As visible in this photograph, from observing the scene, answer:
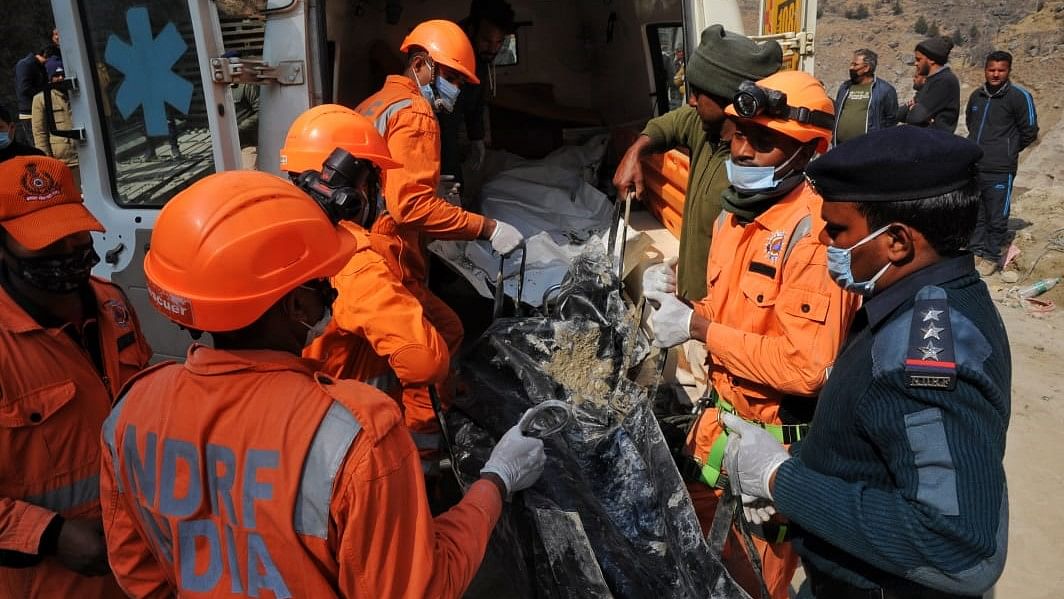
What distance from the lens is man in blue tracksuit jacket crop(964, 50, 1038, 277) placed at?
23.2ft

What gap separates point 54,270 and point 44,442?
447 mm

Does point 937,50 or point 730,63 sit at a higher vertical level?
point 730,63

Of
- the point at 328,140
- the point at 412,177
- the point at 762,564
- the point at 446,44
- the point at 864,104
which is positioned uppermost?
the point at 446,44

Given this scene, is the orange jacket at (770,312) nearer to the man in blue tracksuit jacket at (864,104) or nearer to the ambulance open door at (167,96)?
the ambulance open door at (167,96)

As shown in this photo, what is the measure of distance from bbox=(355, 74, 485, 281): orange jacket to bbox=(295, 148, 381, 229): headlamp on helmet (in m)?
0.30

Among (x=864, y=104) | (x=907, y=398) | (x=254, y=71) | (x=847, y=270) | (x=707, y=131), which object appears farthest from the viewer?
(x=864, y=104)

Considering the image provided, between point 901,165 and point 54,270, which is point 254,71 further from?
point 901,165

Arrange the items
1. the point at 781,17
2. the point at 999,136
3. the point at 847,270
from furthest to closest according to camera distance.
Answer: the point at 999,136 → the point at 781,17 → the point at 847,270

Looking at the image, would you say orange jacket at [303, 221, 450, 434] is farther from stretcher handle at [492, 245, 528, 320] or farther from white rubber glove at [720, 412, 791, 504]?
white rubber glove at [720, 412, 791, 504]

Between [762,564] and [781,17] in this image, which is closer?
[762,564]

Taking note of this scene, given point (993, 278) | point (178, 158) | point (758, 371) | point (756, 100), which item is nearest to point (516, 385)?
point (758, 371)

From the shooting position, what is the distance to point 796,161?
2156 mm

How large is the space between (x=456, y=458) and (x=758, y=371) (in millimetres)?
1108

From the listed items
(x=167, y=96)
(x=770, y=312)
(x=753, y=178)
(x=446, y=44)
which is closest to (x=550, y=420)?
(x=770, y=312)
